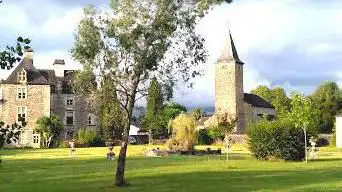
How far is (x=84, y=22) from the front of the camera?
78.7 ft

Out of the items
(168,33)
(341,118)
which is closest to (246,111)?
(341,118)

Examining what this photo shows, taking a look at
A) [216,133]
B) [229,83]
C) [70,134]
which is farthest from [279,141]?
[229,83]

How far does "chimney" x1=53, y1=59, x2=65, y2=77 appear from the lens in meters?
87.3

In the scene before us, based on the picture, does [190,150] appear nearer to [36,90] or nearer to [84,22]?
[84,22]

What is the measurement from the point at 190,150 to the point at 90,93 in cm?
2691

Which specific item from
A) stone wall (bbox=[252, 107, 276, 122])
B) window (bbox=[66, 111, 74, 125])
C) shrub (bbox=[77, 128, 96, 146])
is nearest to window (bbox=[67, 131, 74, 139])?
window (bbox=[66, 111, 74, 125])

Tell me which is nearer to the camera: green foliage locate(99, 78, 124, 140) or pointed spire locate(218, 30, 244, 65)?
green foliage locate(99, 78, 124, 140)

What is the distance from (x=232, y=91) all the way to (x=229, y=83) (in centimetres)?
202

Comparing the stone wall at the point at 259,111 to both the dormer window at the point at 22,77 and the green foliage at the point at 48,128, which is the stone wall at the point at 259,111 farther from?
the dormer window at the point at 22,77

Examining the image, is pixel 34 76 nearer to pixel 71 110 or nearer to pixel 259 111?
pixel 71 110

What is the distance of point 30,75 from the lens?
3364 inches

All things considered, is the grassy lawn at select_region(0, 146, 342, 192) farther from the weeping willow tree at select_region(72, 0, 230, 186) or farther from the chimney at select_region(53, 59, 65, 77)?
the chimney at select_region(53, 59, 65, 77)

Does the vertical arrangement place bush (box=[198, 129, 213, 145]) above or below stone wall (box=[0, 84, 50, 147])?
below

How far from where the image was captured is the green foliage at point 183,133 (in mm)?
52219
